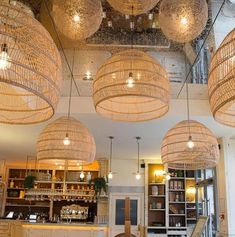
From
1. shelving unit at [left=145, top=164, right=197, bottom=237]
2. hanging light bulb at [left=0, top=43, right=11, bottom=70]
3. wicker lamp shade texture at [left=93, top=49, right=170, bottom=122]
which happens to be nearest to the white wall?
shelving unit at [left=145, top=164, right=197, bottom=237]

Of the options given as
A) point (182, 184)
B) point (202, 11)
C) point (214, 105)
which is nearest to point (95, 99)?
point (214, 105)

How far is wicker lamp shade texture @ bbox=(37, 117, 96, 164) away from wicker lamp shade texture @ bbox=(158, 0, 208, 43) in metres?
1.44

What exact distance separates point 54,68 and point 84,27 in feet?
5.70

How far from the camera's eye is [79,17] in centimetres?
333

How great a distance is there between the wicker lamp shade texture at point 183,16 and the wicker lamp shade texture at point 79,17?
2.18 feet

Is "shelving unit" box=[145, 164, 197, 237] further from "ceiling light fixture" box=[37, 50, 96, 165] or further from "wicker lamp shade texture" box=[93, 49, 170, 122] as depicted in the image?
"wicker lamp shade texture" box=[93, 49, 170, 122]

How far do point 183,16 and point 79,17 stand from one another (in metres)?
1.04

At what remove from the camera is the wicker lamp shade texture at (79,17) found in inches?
129

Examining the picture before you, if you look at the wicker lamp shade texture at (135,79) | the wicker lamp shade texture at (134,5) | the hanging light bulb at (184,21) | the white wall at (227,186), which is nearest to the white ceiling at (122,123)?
the white wall at (227,186)

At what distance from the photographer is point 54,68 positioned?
1.79m

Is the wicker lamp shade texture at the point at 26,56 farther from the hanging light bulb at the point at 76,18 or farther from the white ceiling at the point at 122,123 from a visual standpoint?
the white ceiling at the point at 122,123

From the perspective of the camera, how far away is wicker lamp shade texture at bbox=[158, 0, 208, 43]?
332 centimetres

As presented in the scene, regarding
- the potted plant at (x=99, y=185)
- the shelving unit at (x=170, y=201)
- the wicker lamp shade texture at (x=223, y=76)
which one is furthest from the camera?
the shelving unit at (x=170, y=201)

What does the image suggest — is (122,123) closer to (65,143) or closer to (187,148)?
(187,148)
